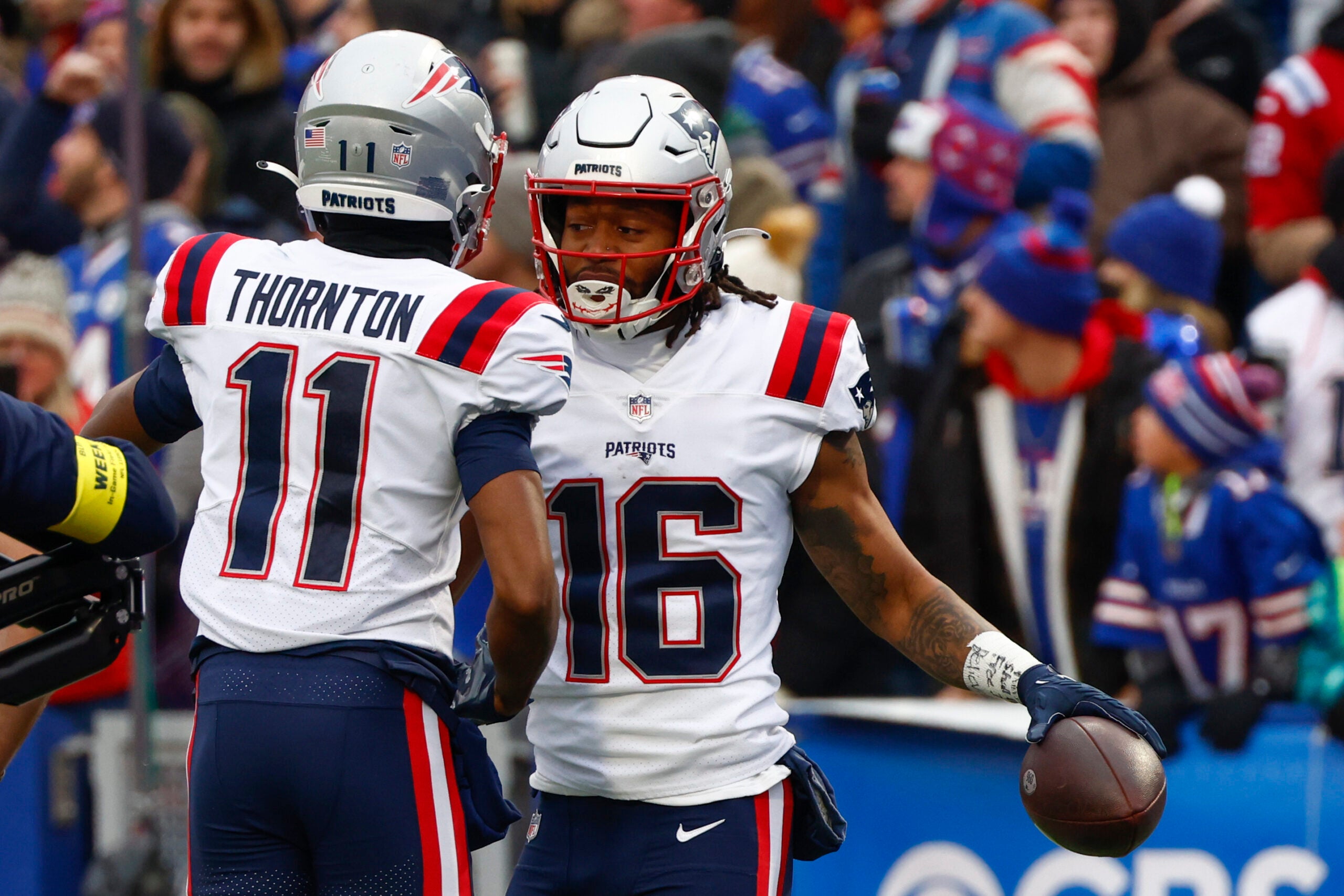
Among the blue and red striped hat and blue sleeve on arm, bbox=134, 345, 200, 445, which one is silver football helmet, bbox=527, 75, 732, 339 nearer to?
blue sleeve on arm, bbox=134, 345, 200, 445

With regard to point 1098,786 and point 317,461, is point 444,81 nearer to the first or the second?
point 317,461

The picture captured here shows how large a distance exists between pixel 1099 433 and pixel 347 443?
3.16 meters

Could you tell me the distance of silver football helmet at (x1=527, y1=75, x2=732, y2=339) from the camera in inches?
130

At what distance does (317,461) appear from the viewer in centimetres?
296

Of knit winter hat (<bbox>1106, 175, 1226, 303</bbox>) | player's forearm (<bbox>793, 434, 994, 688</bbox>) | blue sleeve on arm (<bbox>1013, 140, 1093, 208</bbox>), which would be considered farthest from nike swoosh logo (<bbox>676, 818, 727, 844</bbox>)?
blue sleeve on arm (<bbox>1013, 140, 1093, 208</bbox>)

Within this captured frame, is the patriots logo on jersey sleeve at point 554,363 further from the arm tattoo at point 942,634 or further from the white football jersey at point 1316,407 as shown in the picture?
the white football jersey at point 1316,407

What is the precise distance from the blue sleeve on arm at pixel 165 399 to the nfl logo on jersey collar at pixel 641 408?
717 millimetres

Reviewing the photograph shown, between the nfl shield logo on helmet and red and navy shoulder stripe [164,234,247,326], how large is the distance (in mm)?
694

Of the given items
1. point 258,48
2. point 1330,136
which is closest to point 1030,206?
point 1330,136

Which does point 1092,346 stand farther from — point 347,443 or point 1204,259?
point 347,443

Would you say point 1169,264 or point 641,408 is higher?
point 641,408

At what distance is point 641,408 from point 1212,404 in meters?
2.42

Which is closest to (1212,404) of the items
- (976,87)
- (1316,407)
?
(1316,407)

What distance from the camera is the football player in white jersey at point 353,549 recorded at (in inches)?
116
